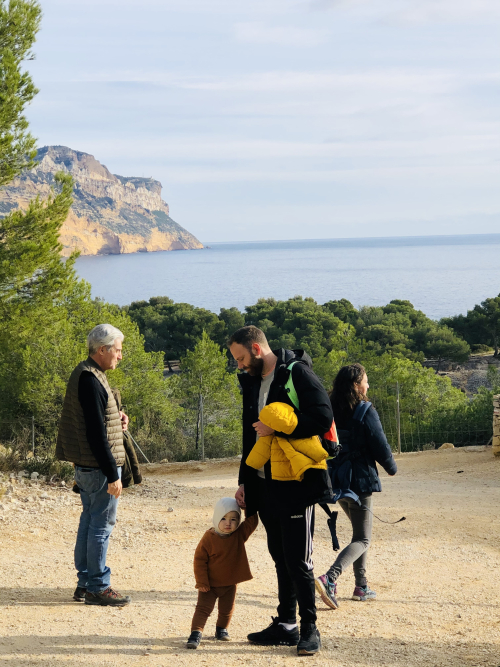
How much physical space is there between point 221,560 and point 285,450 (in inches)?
31.8

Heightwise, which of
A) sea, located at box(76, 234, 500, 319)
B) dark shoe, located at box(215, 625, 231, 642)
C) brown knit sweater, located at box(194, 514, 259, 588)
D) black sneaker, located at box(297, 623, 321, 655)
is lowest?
dark shoe, located at box(215, 625, 231, 642)

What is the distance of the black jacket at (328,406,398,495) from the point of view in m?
4.60

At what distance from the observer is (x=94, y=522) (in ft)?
14.6

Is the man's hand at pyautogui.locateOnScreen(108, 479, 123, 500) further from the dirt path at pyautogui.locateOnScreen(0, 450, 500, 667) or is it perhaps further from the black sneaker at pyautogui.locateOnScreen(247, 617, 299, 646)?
the black sneaker at pyautogui.locateOnScreen(247, 617, 299, 646)

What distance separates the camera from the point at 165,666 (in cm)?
369

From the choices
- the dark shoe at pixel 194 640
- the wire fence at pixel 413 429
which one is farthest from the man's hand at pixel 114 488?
the wire fence at pixel 413 429

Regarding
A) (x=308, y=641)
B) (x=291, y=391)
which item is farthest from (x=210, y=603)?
(x=291, y=391)

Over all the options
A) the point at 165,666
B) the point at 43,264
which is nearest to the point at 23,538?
the point at 165,666

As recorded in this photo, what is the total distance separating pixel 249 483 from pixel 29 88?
9101 mm

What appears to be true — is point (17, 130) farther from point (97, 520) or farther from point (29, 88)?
point (97, 520)

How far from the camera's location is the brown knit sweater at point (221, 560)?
388cm

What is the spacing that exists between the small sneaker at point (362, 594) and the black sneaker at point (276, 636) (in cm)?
103

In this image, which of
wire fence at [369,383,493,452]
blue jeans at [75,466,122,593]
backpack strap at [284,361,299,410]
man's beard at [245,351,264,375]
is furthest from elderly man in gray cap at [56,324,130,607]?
wire fence at [369,383,493,452]

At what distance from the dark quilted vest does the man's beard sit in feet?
3.58
